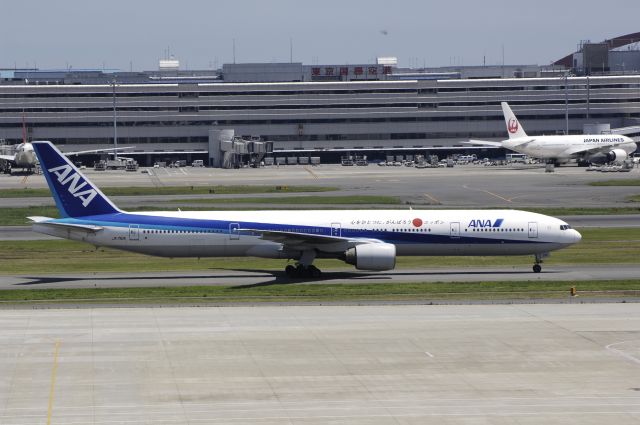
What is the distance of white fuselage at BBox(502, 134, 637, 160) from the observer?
513 ft

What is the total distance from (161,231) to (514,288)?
1922 centimetres

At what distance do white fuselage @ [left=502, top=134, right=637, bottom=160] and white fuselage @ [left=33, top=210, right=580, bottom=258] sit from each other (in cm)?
10198

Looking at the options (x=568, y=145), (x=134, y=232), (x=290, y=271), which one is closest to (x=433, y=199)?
(x=290, y=271)

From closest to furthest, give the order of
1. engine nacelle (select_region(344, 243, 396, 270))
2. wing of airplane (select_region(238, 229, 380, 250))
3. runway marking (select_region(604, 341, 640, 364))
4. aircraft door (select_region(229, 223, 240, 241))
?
runway marking (select_region(604, 341, 640, 364))
engine nacelle (select_region(344, 243, 396, 270))
wing of airplane (select_region(238, 229, 380, 250))
aircraft door (select_region(229, 223, 240, 241))

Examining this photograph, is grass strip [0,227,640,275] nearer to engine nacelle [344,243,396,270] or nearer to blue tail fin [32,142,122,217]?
blue tail fin [32,142,122,217]

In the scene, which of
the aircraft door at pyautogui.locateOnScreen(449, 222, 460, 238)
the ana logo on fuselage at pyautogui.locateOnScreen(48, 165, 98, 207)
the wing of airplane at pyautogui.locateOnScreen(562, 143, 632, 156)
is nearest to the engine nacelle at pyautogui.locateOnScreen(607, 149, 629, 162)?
the wing of airplane at pyautogui.locateOnScreen(562, 143, 632, 156)

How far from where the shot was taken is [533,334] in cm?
3947

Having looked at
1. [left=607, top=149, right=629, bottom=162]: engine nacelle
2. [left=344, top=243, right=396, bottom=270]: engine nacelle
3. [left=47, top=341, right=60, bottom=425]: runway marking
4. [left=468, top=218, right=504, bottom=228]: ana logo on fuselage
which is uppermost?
[left=607, top=149, right=629, bottom=162]: engine nacelle

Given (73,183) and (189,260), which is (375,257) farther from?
(73,183)

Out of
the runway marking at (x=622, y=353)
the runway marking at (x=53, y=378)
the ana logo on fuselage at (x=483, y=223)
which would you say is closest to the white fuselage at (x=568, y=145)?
the ana logo on fuselage at (x=483, y=223)

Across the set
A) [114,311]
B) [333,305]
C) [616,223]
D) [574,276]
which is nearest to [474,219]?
[574,276]

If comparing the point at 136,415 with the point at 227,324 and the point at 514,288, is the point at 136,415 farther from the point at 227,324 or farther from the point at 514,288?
the point at 514,288

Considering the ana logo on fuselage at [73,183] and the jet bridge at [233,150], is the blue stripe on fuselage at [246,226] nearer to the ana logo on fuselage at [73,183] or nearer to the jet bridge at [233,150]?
the ana logo on fuselage at [73,183]

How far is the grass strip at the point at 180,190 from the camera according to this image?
113 m
